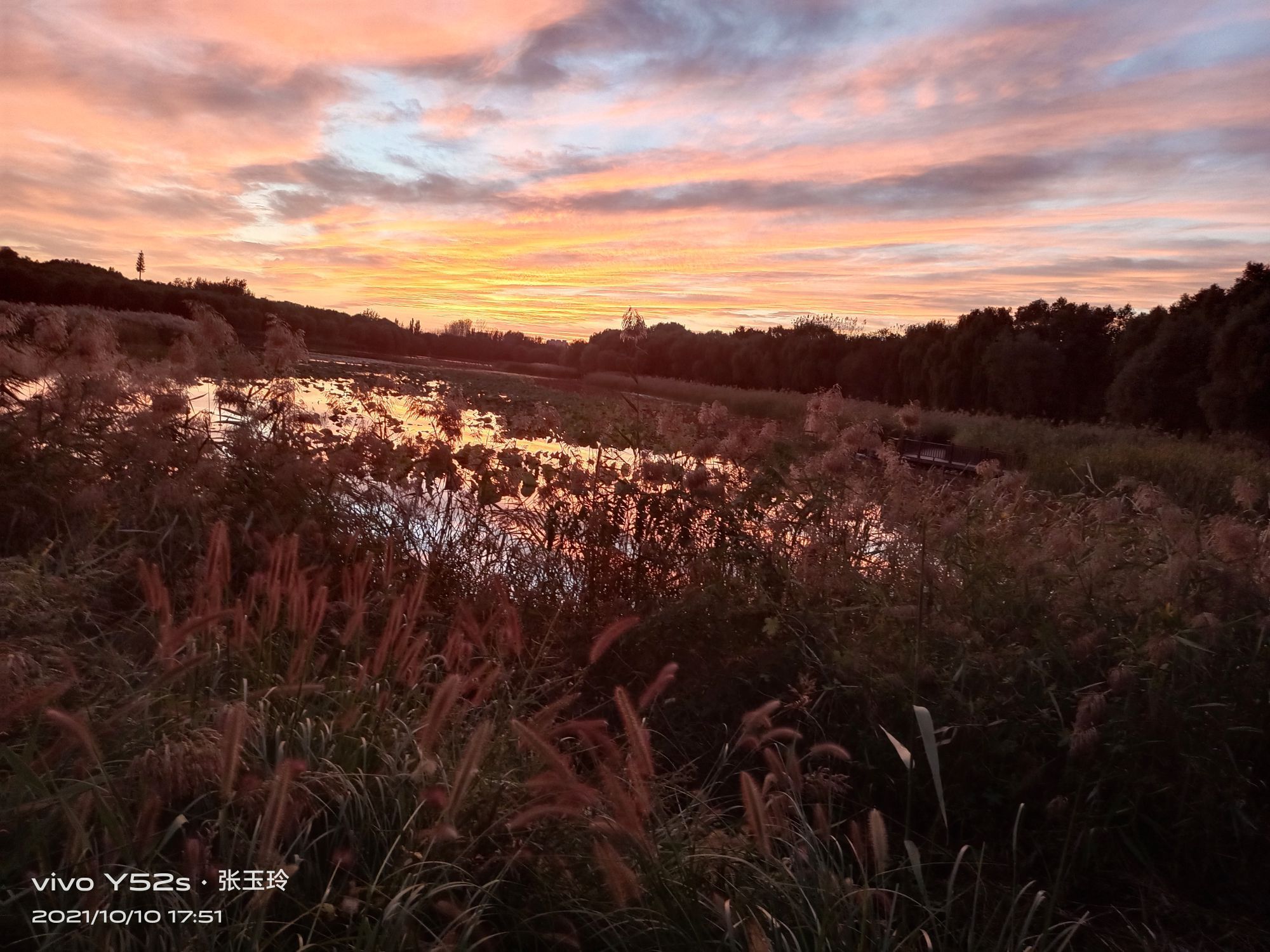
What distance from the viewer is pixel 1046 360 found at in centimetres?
3488

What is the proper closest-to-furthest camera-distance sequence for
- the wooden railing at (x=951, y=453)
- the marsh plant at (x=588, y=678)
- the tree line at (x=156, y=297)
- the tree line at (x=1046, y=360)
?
the marsh plant at (x=588, y=678)
the tree line at (x=156, y=297)
the wooden railing at (x=951, y=453)
the tree line at (x=1046, y=360)

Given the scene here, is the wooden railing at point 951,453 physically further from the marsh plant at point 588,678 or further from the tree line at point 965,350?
the marsh plant at point 588,678

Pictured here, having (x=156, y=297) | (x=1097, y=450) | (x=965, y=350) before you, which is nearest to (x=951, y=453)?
(x=1097, y=450)

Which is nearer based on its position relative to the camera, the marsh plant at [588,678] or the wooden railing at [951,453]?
the marsh plant at [588,678]

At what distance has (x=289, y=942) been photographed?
1.90 m

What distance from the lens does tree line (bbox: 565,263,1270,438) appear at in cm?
2534

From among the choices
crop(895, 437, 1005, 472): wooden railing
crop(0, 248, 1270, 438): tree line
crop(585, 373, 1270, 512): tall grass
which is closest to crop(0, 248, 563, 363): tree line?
crop(0, 248, 1270, 438): tree line

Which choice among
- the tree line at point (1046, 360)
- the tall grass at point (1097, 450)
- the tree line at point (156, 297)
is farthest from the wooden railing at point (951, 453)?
the tree line at point (156, 297)

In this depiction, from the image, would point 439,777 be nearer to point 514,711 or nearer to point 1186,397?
point 514,711

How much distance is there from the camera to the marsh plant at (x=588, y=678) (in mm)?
1978

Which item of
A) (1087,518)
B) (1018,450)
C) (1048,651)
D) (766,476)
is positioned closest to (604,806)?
(1048,651)

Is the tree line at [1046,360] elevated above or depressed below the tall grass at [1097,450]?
above

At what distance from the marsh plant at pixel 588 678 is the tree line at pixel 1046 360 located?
55.9 ft

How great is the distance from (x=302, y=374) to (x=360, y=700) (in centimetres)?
416
